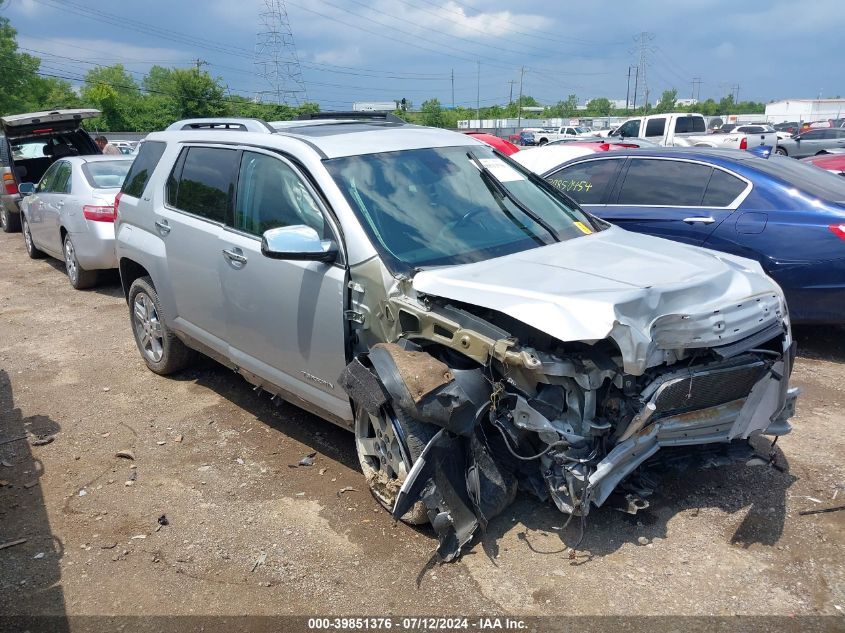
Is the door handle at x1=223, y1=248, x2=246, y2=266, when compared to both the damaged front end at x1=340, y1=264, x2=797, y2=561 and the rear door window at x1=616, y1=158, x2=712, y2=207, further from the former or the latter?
the rear door window at x1=616, y1=158, x2=712, y2=207

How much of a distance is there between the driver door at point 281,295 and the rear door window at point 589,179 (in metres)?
3.80

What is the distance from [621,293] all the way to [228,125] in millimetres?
3384

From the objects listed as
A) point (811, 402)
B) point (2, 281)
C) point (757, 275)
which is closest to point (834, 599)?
point (757, 275)

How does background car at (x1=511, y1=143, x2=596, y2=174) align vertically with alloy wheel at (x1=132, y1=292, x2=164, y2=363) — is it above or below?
above

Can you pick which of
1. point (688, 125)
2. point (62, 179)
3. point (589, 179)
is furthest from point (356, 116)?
point (688, 125)

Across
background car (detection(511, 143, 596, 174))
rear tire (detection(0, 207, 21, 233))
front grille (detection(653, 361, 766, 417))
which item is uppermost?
background car (detection(511, 143, 596, 174))

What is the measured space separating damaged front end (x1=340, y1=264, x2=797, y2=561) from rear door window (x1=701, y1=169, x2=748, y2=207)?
9.15 feet

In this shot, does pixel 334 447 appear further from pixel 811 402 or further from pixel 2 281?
pixel 2 281

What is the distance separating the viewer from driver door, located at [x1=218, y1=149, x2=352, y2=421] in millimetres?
3717

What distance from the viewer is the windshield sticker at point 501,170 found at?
14.6 ft

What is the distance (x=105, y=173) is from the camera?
357 inches

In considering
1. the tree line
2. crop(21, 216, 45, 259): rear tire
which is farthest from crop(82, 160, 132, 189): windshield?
the tree line

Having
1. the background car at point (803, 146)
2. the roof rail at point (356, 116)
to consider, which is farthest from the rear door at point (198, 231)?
the background car at point (803, 146)

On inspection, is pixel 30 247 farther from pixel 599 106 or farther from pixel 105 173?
pixel 599 106
